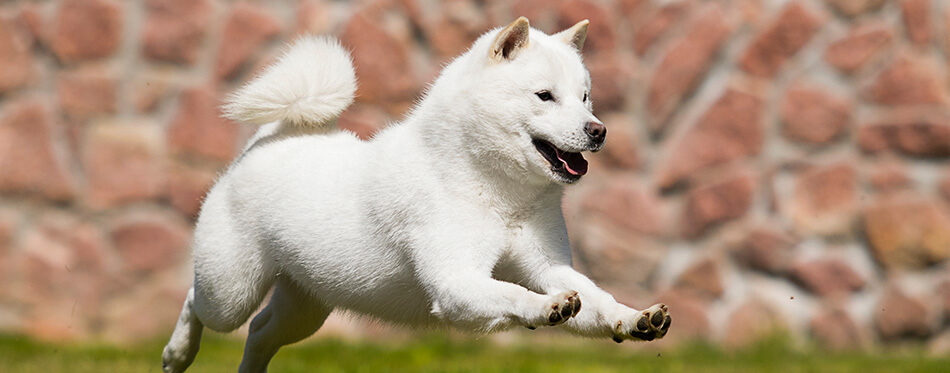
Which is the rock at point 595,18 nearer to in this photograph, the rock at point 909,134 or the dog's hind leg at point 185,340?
the rock at point 909,134

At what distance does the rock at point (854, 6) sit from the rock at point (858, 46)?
0.08 m

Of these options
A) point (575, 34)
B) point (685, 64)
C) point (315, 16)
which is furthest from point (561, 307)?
point (315, 16)

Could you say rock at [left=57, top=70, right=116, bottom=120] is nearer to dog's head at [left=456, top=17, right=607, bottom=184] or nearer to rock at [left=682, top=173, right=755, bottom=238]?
rock at [left=682, top=173, right=755, bottom=238]

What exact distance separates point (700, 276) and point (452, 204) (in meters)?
2.87

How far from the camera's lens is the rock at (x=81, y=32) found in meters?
5.35

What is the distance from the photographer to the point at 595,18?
5.09 m

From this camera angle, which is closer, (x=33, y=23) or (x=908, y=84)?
(x=908, y=84)

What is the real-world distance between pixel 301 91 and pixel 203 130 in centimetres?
248

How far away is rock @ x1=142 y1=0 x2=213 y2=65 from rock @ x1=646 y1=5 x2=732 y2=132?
237 centimetres

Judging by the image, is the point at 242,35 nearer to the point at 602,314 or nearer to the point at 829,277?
the point at 829,277

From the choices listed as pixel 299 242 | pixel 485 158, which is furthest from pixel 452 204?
pixel 299 242

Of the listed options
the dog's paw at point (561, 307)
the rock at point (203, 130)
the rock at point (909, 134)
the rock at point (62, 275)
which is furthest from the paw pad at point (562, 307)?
the rock at point (62, 275)

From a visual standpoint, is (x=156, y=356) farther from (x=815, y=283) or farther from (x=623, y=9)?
(x=815, y=283)

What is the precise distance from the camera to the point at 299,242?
109 inches
